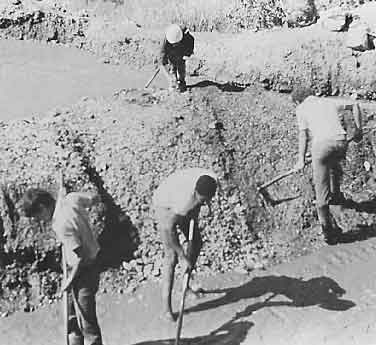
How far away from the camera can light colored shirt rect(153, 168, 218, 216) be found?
18.9ft

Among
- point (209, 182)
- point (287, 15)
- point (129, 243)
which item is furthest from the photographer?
point (287, 15)

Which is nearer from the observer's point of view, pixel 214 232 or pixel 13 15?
pixel 214 232

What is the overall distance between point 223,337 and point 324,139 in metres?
1.93

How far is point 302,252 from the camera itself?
744 centimetres

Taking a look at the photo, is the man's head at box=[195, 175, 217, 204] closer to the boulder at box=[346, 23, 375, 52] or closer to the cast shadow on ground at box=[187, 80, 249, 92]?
the cast shadow on ground at box=[187, 80, 249, 92]

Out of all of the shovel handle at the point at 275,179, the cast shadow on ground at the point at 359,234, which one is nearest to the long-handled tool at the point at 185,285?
the shovel handle at the point at 275,179

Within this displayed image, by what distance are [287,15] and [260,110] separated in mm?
3265

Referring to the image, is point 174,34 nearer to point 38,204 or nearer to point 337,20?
point 337,20

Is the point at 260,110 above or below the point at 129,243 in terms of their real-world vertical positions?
above

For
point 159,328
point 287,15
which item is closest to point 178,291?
point 159,328

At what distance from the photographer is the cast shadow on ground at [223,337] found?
20.5 ft

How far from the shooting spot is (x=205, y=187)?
18.5 ft

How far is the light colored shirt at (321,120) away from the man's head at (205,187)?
1.67m

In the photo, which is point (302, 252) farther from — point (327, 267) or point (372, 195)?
point (372, 195)
